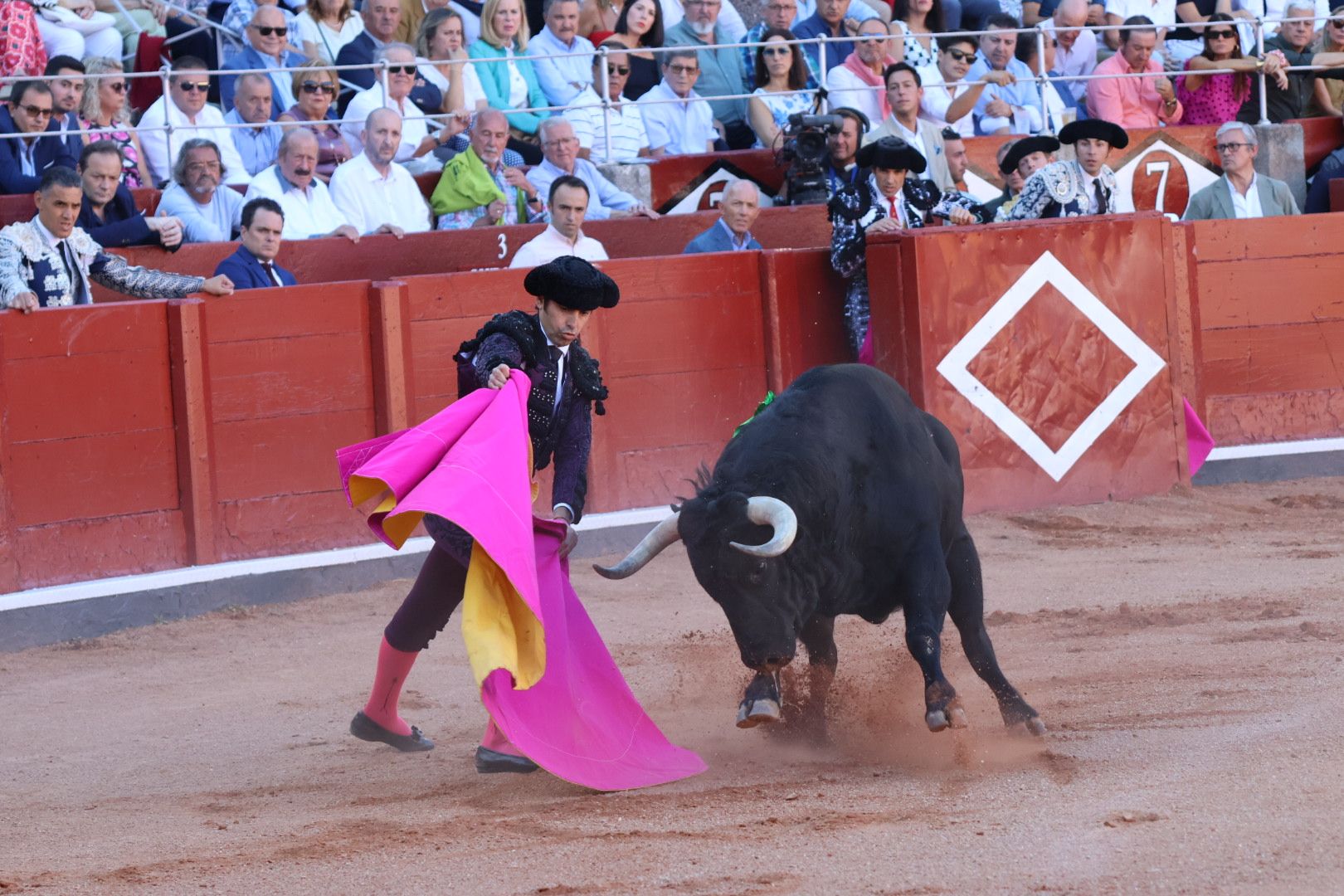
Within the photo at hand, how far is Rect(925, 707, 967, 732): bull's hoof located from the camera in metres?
3.67

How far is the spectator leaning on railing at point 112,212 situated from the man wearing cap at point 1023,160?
135 inches

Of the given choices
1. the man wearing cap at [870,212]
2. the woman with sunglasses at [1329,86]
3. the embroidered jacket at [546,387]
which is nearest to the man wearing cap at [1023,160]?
the man wearing cap at [870,212]

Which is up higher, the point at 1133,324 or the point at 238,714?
the point at 1133,324

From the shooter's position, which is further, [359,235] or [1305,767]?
[359,235]

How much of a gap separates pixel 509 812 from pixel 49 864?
88 cm

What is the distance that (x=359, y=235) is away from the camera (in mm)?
7383

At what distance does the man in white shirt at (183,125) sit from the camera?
7.34m

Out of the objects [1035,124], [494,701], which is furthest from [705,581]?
[1035,124]

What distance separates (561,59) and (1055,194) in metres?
2.47

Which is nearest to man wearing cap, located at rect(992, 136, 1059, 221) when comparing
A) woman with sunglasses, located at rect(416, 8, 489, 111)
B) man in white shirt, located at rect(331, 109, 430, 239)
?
woman with sunglasses, located at rect(416, 8, 489, 111)

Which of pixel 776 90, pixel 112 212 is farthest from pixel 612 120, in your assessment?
pixel 112 212

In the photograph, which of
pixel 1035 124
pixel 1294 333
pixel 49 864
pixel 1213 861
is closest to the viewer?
pixel 1213 861

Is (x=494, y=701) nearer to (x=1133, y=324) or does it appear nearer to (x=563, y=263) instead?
(x=563, y=263)

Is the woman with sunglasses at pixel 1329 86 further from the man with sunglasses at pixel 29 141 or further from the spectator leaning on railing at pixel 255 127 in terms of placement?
the man with sunglasses at pixel 29 141
